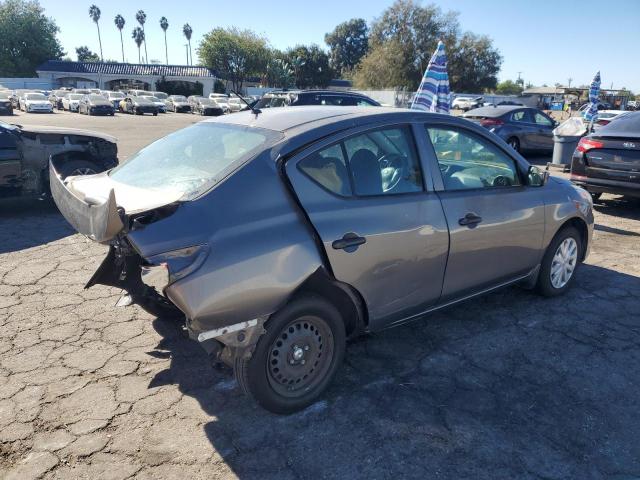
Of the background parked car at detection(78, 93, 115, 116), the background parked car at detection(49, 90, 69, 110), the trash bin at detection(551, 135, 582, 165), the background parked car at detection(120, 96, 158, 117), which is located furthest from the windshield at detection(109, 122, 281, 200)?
the background parked car at detection(49, 90, 69, 110)

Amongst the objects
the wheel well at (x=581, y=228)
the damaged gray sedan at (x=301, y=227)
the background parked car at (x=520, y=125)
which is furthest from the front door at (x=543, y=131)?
the damaged gray sedan at (x=301, y=227)

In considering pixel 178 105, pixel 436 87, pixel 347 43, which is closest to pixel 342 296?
pixel 436 87

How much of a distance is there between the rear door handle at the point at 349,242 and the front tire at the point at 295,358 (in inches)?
12.5

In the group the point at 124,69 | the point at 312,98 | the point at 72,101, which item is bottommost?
the point at 72,101

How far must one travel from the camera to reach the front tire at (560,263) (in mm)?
4289

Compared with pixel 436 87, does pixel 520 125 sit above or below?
below

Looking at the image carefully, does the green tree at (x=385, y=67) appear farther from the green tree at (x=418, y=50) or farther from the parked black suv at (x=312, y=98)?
the parked black suv at (x=312, y=98)

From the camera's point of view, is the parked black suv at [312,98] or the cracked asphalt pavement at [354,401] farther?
the parked black suv at [312,98]

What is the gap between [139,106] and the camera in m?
37.7

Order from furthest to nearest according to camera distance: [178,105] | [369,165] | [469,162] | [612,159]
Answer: [178,105], [612,159], [469,162], [369,165]

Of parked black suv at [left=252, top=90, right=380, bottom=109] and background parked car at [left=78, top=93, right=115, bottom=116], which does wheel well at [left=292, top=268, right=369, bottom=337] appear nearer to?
parked black suv at [left=252, top=90, right=380, bottom=109]

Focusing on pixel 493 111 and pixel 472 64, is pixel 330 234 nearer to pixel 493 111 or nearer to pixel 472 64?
pixel 493 111

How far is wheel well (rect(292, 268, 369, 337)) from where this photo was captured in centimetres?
275

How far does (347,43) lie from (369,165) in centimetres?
11597
